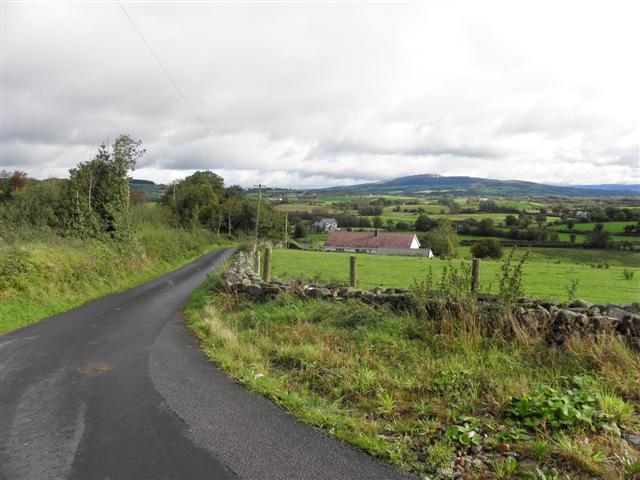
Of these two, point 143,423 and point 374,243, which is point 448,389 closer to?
point 143,423

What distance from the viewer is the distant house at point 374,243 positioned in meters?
76.9

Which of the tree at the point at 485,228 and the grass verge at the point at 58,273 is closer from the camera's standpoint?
the grass verge at the point at 58,273

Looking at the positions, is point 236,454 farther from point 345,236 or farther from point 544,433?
point 345,236

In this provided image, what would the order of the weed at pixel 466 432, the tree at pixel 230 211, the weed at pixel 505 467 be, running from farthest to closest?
the tree at pixel 230 211 < the weed at pixel 466 432 < the weed at pixel 505 467

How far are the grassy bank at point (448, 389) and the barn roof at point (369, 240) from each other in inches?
2778

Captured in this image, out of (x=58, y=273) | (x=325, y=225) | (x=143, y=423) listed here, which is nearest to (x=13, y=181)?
(x=58, y=273)

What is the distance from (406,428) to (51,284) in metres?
13.6

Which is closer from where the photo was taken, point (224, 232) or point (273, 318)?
point (273, 318)

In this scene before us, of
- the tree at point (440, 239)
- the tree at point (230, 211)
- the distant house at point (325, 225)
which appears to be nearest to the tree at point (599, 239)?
the tree at point (440, 239)

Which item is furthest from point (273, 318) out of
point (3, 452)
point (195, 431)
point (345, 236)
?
point (345, 236)

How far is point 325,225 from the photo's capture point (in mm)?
102750

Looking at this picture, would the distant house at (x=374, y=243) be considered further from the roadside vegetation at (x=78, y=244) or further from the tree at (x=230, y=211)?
the roadside vegetation at (x=78, y=244)

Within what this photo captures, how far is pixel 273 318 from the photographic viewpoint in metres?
9.84

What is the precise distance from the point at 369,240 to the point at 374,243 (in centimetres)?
164
